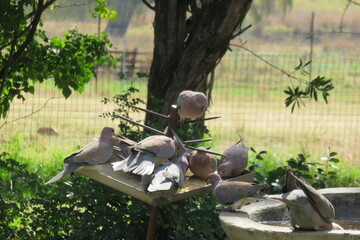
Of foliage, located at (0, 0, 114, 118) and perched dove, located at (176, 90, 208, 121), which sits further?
foliage, located at (0, 0, 114, 118)

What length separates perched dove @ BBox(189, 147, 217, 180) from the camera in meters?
3.81

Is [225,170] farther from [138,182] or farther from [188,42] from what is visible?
[188,42]

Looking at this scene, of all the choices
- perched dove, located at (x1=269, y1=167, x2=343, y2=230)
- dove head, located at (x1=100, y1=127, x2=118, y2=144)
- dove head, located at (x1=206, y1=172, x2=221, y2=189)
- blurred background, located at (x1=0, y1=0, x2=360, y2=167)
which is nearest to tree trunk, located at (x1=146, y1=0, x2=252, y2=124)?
blurred background, located at (x1=0, y1=0, x2=360, y2=167)

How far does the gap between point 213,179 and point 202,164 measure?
6.5 inches

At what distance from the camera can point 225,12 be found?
21.2 ft

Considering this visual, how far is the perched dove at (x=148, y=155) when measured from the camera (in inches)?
137

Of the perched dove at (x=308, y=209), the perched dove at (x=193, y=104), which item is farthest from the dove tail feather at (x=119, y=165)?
the perched dove at (x=308, y=209)

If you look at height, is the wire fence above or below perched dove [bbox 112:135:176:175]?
below

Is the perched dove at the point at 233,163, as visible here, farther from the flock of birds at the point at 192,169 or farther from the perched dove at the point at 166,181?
the perched dove at the point at 166,181

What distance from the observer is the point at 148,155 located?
3.54 metres

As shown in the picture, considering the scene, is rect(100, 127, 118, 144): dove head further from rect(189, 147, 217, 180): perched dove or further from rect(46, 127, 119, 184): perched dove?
rect(189, 147, 217, 180): perched dove

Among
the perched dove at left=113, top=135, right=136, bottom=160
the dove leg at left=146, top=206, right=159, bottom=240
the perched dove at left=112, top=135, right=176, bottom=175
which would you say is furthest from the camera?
the dove leg at left=146, top=206, right=159, bottom=240

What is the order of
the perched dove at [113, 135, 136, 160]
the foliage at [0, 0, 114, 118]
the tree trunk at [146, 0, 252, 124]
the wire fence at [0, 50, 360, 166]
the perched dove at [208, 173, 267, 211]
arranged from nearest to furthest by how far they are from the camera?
the perched dove at [208, 173, 267, 211] → the perched dove at [113, 135, 136, 160] → the foliage at [0, 0, 114, 118] → the tree trunk at [146, 0, 252, 124] → the wire fence at [0, 50, 360, 166]

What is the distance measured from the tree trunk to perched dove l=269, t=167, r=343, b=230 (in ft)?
10.5
